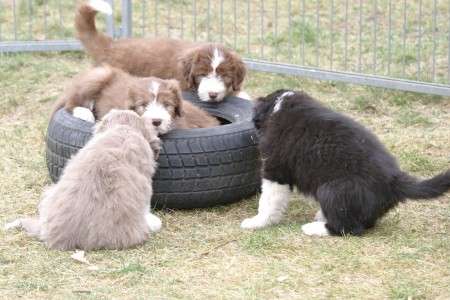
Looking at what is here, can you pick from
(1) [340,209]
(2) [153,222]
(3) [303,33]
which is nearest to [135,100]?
(2) [153,222]

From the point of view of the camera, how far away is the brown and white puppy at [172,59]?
8.85m

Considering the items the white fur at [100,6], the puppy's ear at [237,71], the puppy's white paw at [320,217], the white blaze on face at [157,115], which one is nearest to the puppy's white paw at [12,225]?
the white blaze on face at [157,115]

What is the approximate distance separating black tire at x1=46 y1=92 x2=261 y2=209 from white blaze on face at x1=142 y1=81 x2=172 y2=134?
0.10m

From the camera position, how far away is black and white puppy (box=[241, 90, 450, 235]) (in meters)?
6.46

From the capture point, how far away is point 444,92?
1030 centimetres

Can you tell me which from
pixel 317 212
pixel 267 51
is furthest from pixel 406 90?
pixel 317 212

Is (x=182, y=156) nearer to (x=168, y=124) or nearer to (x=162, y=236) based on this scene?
(x=168, y=124)

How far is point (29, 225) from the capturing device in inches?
265

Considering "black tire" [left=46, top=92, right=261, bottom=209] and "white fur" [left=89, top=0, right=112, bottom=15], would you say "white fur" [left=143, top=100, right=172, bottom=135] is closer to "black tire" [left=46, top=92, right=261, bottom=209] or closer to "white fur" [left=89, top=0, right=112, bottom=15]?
"black tire" [left=46, top=92, right=261, bottom=209]

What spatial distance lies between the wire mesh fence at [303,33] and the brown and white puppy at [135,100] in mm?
3669

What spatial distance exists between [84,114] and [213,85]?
140 centimetres

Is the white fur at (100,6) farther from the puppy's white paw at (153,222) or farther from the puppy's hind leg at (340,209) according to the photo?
the puppy's hind leg at (340,209)

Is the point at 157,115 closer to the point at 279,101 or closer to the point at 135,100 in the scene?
the point at 135,100

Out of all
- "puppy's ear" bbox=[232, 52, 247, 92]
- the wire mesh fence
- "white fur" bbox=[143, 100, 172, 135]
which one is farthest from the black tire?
the wire mesh fence
